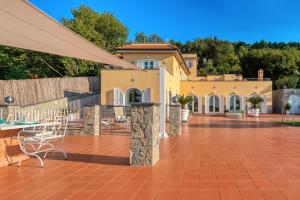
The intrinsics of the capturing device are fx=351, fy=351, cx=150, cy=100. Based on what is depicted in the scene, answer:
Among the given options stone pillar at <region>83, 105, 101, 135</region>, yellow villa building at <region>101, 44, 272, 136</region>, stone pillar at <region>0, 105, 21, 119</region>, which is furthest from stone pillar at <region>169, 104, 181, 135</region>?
stone pillar at <region>0, 105, 21, 119</region>

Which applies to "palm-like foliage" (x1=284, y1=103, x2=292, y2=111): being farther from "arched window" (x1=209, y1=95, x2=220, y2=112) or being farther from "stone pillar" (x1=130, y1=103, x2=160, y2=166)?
"stone pillar" (x1=130, y1=103, x2=160, y2=166)

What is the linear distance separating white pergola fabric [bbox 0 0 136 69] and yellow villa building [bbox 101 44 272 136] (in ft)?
38.1

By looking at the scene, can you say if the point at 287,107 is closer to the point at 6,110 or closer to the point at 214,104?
the point at 214,104

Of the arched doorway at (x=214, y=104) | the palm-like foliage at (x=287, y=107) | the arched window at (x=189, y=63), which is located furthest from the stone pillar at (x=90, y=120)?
the arched window at (x=189, y=63)

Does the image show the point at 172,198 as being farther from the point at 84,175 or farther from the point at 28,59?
the point at 28,59

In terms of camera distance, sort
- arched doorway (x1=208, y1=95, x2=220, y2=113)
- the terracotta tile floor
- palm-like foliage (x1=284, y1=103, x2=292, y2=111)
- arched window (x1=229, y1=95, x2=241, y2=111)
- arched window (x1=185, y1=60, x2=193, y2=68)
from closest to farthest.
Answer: the terracotta tile floor
palm-like foliage (x1=284, y1=103, x2=292, y2=111)
arched window (x1=229, y1=95, x2=241, y2=111)
arched doorway (x1=208, y1=95, x2=220, y2=113)
arched window (x1=185, y1=60, x2=193, y2=68)

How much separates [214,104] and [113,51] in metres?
12.9

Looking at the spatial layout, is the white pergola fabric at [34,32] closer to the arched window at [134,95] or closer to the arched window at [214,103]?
the arched window at [134,95]

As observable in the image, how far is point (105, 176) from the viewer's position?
589 cm

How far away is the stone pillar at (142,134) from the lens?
22.0 feet

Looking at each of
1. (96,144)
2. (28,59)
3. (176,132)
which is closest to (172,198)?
(96,144)

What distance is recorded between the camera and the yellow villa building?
2375 cm

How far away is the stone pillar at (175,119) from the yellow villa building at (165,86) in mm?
3071

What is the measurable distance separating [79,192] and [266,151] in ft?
17.9
